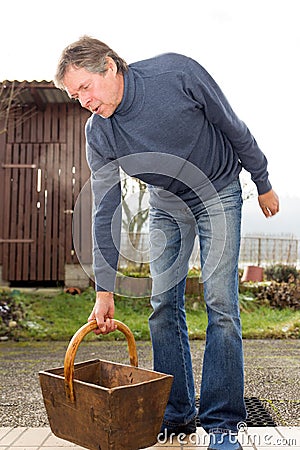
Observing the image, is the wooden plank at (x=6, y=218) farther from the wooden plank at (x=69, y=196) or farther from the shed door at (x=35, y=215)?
the wooden plank at (x=69, y=196)

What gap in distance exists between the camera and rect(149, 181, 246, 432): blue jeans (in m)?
2.02

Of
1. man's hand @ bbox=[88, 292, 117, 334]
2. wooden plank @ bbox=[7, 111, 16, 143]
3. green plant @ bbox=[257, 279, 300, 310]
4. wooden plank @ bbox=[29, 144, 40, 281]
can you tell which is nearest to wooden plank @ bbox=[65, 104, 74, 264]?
wooden plank @ bbox=[29, 144, 40, 281]

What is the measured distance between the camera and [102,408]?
1.71m

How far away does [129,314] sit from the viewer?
6.01 m

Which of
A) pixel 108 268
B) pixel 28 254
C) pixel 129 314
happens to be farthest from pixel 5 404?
pixel 28 254

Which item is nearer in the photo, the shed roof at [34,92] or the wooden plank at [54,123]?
the shed roof at [34,92]

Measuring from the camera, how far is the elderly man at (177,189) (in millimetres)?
1950

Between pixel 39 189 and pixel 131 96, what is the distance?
576cm

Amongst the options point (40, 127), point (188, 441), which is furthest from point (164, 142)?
point (40, 127)

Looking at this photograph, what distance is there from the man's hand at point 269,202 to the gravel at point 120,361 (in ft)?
3.14

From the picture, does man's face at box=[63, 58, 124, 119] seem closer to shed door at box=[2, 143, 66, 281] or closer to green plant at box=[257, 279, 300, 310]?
green plant at box=[257, 279, 300, 310]

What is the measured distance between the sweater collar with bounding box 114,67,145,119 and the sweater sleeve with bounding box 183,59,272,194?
0.17 meters

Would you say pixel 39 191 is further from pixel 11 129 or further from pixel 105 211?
pixel 105 211

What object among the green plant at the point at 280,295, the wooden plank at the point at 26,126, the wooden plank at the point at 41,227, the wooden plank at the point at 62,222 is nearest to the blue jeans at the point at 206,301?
the green plant at the point at 280,295
